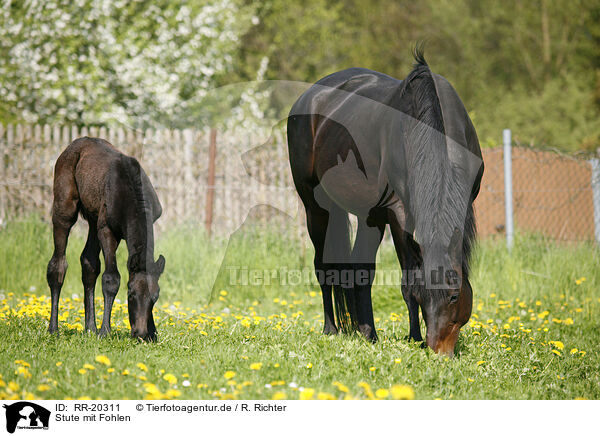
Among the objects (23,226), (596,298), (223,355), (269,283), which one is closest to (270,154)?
(269,283)

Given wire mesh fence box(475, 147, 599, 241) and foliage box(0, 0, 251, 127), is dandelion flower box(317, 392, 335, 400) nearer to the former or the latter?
wire mesh fence box(475, 147, 599, 241)

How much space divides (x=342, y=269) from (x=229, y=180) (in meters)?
5.68

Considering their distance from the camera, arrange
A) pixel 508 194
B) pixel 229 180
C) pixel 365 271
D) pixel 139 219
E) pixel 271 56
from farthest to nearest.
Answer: pixel 271 56 → pixel 229 180 → pixel 508 194 → pixel 365 271 → pixel 139 219

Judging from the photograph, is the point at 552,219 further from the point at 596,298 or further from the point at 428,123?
the point at 428,123

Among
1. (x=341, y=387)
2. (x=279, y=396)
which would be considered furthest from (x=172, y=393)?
(x=341, y=387)

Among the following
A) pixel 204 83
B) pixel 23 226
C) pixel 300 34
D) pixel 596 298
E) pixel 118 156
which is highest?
pixel 300 34

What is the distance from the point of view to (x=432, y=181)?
3711mm

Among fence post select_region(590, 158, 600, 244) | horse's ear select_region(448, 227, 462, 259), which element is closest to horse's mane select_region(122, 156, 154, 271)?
horse's ear select_region(448, 227, 462, 259)

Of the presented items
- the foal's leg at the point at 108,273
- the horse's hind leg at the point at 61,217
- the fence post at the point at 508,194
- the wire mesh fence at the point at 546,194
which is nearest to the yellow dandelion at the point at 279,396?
the foal's leg at the point at 108,273

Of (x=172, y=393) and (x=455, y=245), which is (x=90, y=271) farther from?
(x=455, y=245)

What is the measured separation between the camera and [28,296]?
7641 mm

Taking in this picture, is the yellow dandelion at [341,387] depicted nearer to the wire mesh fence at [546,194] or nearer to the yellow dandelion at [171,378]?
the yellow dandelion at [171,378]

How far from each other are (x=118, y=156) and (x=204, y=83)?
526 inches

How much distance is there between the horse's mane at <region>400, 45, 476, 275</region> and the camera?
12.0 ft
